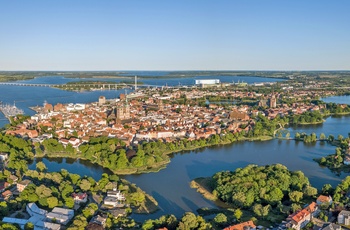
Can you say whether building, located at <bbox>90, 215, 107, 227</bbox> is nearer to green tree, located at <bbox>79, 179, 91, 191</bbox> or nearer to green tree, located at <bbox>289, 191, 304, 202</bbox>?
green tree, located at <bbox>79, 179, 91, 191</bbox>

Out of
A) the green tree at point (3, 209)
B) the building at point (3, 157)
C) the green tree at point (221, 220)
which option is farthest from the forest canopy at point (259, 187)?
the building at point (3, 157)

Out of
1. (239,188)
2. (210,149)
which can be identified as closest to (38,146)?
(210,149)

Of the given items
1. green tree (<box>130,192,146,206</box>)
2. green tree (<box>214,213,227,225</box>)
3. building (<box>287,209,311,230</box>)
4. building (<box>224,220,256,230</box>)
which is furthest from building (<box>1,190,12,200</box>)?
building (<box>287,209,311,230</box>)

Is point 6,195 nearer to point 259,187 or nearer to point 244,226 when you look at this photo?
point 244,226

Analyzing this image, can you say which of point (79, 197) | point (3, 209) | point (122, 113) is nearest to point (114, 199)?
point (79, 197)

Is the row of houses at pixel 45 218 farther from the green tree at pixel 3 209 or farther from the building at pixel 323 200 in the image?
the building at pixel 323 200
